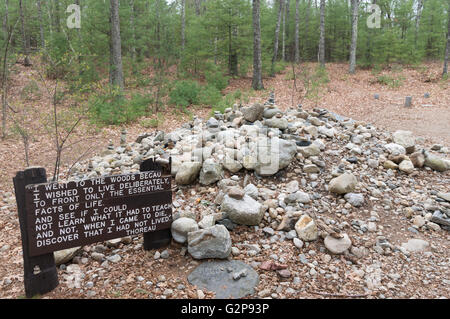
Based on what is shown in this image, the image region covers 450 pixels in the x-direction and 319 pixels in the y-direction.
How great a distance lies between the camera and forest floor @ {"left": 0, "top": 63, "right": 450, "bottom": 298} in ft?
15.3

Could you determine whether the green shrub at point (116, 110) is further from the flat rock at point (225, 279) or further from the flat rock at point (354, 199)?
the flat rock at point (225, 279)

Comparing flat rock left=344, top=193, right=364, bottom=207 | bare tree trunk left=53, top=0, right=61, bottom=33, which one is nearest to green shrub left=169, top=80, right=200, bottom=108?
flat rock left=344, top=193, right=364, bottom=207

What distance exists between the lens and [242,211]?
3980 mm

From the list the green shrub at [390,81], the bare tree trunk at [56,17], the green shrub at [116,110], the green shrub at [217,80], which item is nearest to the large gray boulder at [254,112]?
the green shrub at [116,110]

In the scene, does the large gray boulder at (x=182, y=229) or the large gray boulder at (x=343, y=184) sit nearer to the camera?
the large gray boulder at (x=182, y=229)

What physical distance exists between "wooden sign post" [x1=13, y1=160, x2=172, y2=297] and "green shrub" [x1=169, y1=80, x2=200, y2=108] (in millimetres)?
9400

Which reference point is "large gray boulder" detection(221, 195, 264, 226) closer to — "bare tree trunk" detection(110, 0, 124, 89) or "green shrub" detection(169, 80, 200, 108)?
"green shrub" detection(169, 80, 200, 108)

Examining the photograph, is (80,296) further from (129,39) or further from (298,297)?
(129,39)

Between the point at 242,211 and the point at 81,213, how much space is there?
182 centimetres

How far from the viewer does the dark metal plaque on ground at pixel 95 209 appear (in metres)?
2.92

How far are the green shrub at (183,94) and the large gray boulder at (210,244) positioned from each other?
31.3 ft

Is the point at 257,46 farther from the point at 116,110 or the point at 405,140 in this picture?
the point at 405,140
